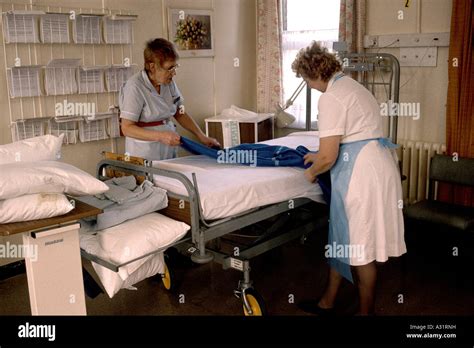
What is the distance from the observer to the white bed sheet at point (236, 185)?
2.57 meters

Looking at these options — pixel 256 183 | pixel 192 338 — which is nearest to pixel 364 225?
pixel 256 183

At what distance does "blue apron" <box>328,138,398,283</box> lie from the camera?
8.91 feet

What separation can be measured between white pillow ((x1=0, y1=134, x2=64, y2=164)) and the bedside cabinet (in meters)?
2.40

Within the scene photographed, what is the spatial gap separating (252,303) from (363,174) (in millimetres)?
883

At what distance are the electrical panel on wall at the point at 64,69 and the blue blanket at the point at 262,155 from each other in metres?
1.17

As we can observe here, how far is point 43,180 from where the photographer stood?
82.4 inches

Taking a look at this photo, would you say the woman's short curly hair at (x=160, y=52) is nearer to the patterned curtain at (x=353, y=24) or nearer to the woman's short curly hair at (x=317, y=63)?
the woman's short curly hair at (x=317, y=63)

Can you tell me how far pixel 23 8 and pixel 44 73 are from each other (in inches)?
17.6

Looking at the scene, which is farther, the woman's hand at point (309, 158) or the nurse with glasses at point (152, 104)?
the nurse with glasses at point (152, 104)

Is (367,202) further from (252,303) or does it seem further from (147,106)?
(147,106)

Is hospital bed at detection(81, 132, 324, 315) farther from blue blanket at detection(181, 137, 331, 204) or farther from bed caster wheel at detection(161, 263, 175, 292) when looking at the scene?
bed caster wheel at detection(161, 263, 175, 292)

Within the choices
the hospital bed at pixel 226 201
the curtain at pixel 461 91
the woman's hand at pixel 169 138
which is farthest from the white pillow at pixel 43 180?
the curtain at pixel 461 91

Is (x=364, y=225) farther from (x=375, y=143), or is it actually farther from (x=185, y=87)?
(x=185, y=87)

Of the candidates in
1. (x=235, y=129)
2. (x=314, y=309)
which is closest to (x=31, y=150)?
(x=314, y=309)
